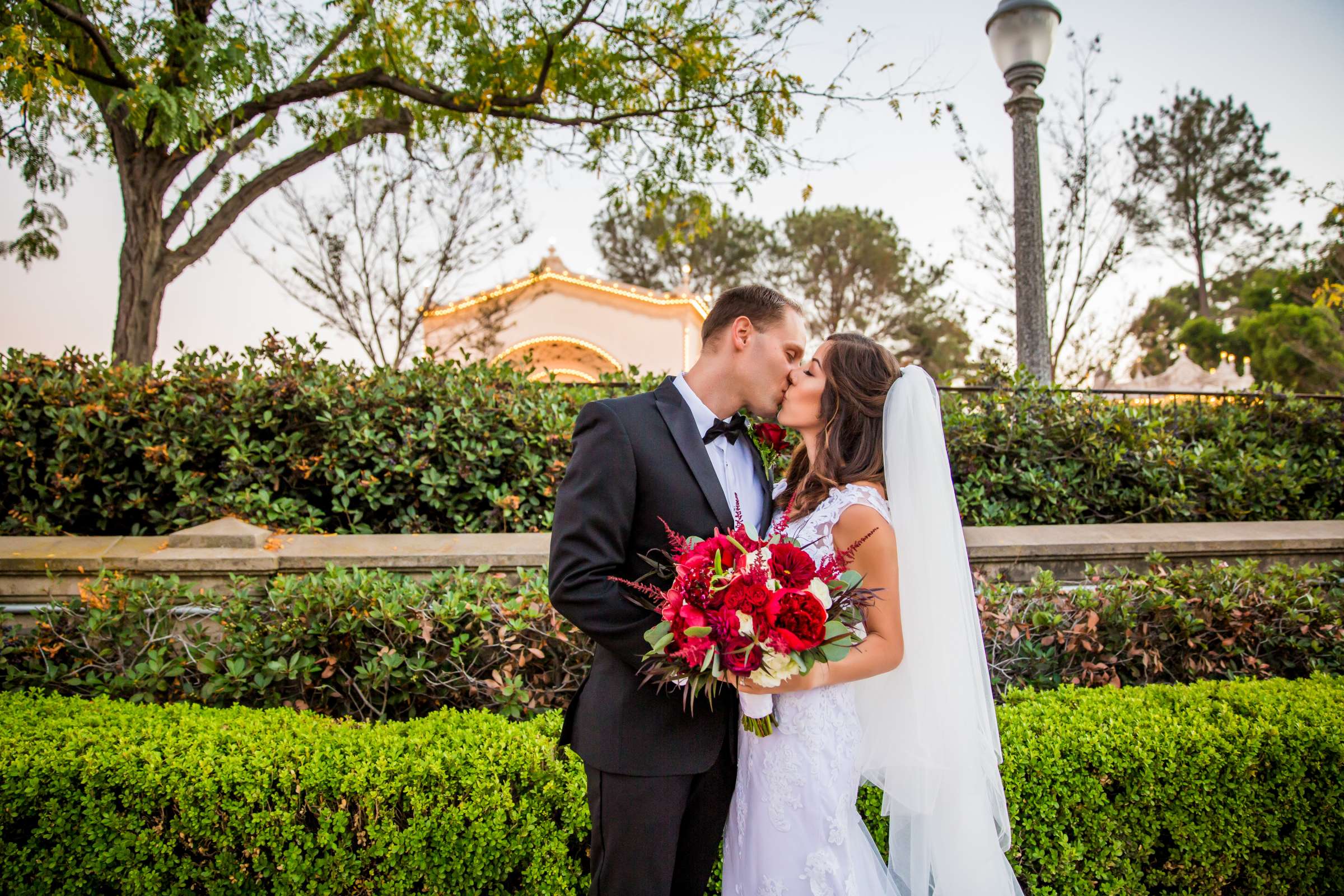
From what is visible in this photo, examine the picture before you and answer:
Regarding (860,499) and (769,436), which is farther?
(769,436)

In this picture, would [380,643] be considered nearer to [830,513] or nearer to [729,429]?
[729,429]

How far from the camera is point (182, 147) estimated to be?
627 cm

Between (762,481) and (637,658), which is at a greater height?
(762,481)

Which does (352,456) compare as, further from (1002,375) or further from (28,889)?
(1002,375)

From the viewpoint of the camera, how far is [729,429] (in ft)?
7.29

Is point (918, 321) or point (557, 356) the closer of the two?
point (557, 356)

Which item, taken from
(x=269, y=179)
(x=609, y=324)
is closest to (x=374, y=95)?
(x=269, y=179)

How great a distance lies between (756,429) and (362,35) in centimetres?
722

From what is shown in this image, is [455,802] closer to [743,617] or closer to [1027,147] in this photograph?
[743,617]

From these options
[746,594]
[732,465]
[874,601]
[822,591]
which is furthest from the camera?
[732,465]

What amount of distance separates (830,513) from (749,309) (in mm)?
691

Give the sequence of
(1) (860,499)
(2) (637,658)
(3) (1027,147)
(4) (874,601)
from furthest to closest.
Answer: (3) (1027,147) < (1) (860,499) < (4) (874,601) < (2) (637,658)

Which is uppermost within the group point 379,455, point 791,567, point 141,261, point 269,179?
point 269,179

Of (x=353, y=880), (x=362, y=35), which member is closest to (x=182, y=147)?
(x=362, y=35)
